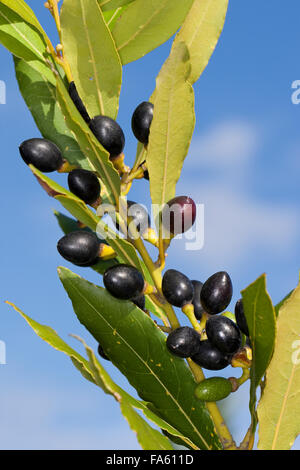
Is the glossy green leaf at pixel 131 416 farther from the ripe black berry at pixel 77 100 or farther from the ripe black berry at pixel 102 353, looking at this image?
the ripe black berry at pixel 77 100

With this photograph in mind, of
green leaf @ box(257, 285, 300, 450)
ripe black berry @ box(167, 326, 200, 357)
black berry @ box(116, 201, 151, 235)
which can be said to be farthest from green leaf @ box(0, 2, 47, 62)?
green leaf @ box(257, 285, 300, 450)

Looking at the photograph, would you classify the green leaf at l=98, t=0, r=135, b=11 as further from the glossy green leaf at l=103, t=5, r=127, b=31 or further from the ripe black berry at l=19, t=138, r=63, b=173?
the ripe black berry at l=19, t=138, r=63, b=173

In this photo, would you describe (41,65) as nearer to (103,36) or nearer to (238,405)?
(103,36)

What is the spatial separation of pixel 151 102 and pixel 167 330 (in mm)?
617

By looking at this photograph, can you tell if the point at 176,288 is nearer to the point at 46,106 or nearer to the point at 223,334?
the point at 223,334

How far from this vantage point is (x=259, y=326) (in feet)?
4.51

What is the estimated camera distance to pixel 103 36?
1613 mm

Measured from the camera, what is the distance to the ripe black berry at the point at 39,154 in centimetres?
159

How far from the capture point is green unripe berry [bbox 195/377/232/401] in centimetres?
148

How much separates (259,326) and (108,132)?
620 millimetres

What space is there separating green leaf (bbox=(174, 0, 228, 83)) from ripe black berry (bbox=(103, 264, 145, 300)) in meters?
0.62

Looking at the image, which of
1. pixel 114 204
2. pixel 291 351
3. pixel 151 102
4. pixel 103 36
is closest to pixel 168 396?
pixel 291 351
